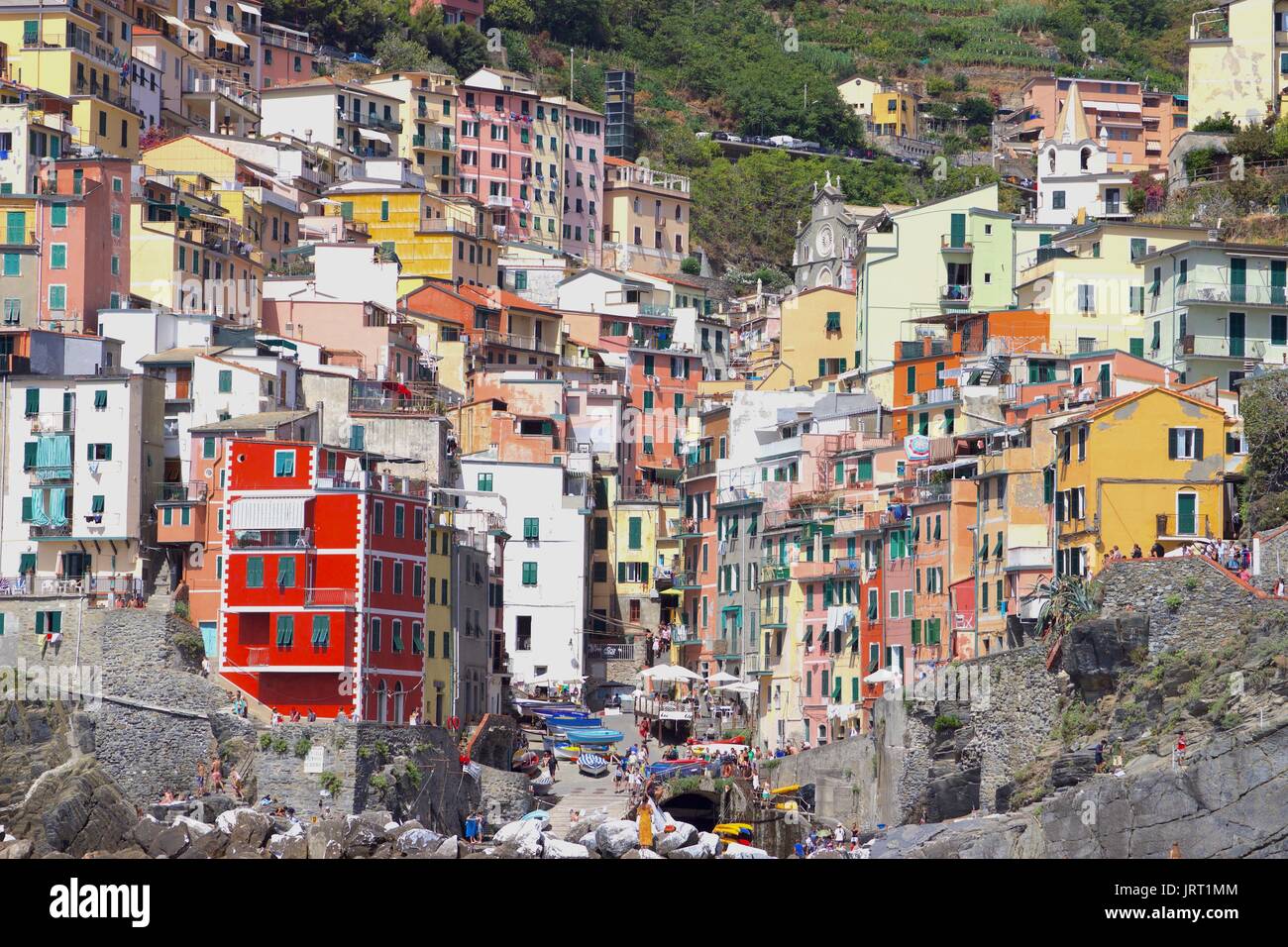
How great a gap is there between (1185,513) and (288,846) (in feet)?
91.7

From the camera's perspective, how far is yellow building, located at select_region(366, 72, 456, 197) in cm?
14325

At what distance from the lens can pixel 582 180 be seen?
148750 mm

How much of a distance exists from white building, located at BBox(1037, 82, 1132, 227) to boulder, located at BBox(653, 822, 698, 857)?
55.5m

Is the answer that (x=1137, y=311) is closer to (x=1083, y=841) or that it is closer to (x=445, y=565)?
(x=445, y=565)

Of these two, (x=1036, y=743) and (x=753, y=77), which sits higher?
(x=753, y=77)

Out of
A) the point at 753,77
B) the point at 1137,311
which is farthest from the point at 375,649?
the point at 753,77

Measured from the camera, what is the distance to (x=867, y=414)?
9962cm

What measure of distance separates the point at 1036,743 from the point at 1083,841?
905cm

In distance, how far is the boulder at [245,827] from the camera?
72.7 meters

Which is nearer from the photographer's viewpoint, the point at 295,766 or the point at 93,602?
the point at 295,766

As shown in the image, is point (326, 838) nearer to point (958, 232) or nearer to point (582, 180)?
point (958, 232)

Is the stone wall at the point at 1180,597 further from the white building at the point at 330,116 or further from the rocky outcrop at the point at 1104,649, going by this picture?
the white building at the point at 330,116

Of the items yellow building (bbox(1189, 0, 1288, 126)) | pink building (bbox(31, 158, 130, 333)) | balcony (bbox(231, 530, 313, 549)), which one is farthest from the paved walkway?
yellow building (bbox(1189, 0, 1288, 126))

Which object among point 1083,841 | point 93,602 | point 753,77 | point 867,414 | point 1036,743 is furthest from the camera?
point 753,77
